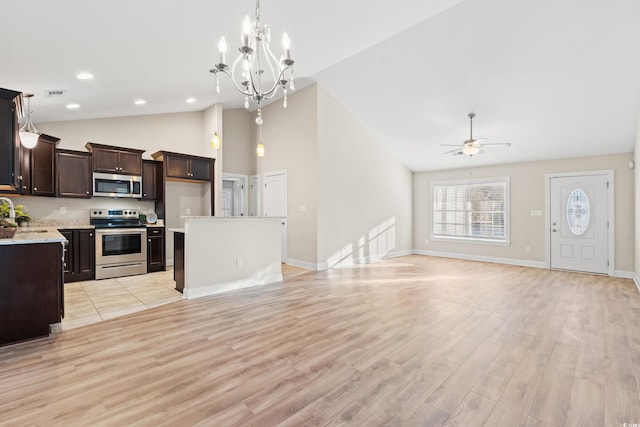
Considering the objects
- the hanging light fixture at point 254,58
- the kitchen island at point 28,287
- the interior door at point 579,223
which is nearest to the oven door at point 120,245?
the kitchen island at point 28,287

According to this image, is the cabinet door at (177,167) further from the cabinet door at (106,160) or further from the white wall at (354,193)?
the white wall at (354,193)

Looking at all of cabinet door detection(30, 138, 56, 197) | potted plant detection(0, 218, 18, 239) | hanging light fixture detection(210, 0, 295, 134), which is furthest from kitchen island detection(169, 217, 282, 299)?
cabinet door detection(30, 138, 56, 197)

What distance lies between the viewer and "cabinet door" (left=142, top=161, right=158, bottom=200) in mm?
5816

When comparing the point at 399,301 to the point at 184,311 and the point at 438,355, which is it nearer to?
the point at 438,355

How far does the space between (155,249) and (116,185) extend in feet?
4.38

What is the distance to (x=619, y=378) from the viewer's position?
7.16 ft

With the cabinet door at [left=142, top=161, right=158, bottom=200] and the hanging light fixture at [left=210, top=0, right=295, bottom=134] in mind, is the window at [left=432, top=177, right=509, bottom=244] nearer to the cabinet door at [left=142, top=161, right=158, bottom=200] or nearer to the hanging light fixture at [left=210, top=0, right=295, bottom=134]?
the hanging light fixture at [left=210, top=0, right=295, bottom=134]

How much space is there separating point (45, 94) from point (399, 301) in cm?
535

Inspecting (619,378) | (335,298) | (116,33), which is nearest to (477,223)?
(335,298)

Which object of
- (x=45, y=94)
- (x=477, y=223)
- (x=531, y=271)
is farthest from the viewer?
(x=477, y=223)

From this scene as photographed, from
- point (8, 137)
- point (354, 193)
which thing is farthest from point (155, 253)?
point (354, 193)

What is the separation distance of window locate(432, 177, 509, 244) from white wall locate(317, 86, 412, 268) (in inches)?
40.8

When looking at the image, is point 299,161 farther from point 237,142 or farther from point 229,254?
point 229,254

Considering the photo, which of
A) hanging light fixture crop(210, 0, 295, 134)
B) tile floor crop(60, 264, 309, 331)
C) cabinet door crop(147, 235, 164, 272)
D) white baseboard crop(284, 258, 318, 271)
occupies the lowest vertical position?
tile floor crop(60, 264, 309, 331)
